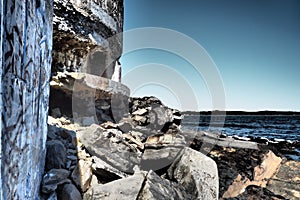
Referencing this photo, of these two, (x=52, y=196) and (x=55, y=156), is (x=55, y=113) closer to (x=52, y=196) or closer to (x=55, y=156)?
(x=55, y=156)

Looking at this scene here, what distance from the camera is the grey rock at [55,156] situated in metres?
2.02

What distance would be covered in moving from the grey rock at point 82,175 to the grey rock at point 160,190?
0.64 meters

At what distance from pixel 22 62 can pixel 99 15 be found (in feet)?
9.83

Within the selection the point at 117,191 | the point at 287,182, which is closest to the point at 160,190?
the point at 117,191

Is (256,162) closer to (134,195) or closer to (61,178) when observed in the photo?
(134,195)

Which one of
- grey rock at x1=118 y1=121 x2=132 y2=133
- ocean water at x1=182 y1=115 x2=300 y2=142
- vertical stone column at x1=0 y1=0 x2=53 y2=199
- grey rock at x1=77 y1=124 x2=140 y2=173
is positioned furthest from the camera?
ocean water at x1=182 y1=115 x2=300 y2=142

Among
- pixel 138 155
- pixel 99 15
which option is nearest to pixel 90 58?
pixel 99 15

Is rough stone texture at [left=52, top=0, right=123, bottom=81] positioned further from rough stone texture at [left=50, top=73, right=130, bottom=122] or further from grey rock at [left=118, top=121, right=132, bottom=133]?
grey rock at [left=118, top=121, right=132, bottom=133]

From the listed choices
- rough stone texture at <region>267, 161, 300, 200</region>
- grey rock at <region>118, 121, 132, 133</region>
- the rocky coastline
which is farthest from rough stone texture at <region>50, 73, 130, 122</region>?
rough stone texture at <region>267, 161, 300, 200</region>

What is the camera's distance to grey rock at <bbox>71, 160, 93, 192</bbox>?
79.9 inches

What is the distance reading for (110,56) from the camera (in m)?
4.35

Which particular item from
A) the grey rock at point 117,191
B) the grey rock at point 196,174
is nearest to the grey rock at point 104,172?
→ the grey rock at point 117,191

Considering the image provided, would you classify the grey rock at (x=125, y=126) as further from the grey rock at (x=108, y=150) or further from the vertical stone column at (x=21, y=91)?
the vertical stone column at (x=21, y=91)

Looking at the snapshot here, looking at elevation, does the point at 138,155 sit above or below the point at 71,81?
below
